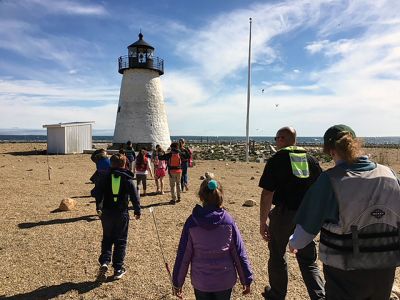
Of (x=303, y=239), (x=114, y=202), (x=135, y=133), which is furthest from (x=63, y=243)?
(x=135, y=133)

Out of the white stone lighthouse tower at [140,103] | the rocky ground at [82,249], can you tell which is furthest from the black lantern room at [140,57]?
the rocky ground at [82,249]

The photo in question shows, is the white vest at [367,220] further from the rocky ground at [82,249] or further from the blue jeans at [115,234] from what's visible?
the blue jeans at [115,234]

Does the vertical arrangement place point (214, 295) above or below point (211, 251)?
below

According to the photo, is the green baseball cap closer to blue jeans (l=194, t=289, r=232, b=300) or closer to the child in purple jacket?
the child in purple jacket

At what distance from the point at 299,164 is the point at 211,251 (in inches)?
59.4

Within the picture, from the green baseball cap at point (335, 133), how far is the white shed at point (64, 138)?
29195mm

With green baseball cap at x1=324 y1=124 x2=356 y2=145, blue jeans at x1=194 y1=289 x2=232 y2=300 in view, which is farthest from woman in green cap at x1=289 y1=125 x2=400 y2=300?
blue jeans at x1=194 y1=289 x2=232 y2=300

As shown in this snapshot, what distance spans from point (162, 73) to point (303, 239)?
103ft

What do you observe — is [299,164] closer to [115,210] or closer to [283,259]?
[283,259]

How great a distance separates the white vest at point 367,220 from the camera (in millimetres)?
2705

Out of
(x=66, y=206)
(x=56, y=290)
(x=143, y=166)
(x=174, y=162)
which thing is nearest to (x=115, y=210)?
(x=56, y=290)

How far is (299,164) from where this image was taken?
4.13 meters

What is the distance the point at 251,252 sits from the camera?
6605 millimetres

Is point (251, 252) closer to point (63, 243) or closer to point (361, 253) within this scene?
point (63, 243)
